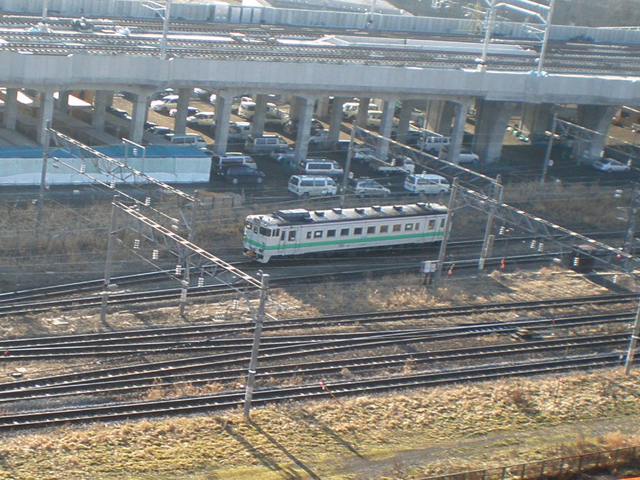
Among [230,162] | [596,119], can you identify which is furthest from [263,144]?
[596,119]

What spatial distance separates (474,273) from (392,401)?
10.3 meters

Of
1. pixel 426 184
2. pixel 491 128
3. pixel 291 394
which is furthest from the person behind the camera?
pixel 491 128

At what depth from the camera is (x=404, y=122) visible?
146 ft

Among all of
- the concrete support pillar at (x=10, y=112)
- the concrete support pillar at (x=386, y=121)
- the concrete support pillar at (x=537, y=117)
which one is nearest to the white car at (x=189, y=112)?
the concrete support pillar at (x=10, y=112)

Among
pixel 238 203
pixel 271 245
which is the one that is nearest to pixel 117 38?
pixel 238 203

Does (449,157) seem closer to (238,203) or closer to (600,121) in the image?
(600,121)

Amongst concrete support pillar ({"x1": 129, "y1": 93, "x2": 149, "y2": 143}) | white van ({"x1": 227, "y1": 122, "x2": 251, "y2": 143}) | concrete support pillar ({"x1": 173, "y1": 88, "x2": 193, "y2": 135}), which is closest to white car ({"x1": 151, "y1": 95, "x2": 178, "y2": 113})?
white van ({"x1": 227, "y1": 122, "x2": 251, "y2": 143})

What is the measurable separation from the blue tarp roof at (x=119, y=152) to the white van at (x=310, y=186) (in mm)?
3283

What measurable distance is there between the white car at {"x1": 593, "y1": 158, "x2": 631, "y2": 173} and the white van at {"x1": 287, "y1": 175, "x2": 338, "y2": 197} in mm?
14630

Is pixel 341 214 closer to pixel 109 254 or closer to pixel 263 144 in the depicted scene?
pixel 109 254

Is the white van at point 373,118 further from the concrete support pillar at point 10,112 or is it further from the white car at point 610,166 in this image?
the concrete support pillar at point 10,112

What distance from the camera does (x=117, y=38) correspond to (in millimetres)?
42375

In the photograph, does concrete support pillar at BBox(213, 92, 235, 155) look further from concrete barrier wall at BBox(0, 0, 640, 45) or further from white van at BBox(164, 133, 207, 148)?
concrete barrier wall at BBox(0, 0, 640, 45)

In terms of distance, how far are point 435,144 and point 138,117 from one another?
517 inches
